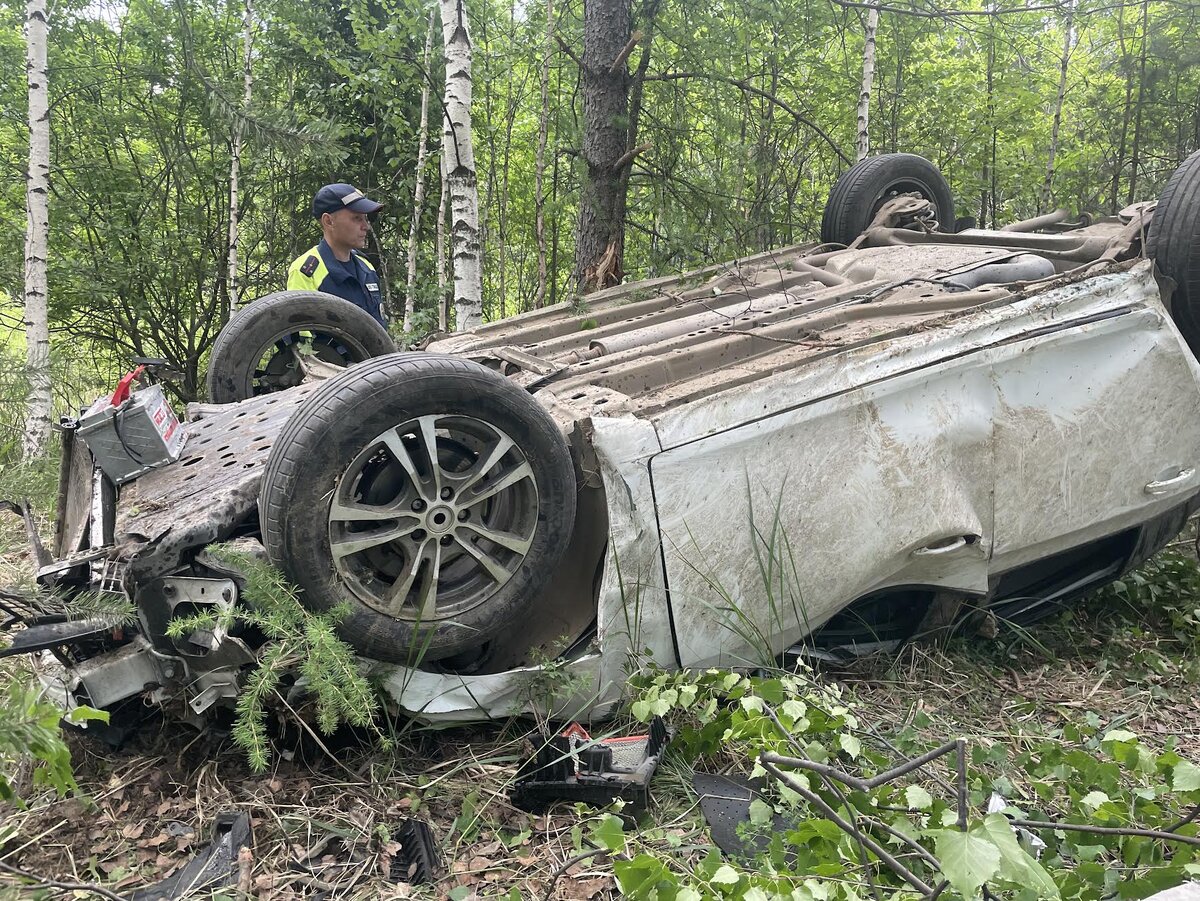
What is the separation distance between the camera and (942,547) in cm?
283

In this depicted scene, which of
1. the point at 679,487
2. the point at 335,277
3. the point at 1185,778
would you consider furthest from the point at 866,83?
the point at 1185,778

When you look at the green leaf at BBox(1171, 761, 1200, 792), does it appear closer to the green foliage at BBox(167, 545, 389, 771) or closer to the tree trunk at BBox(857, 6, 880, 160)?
the green foliage at BBox(167, 545, 389, 771)

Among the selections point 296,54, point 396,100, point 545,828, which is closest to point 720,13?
point 396,100

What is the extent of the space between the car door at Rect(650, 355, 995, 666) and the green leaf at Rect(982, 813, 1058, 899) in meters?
1.18

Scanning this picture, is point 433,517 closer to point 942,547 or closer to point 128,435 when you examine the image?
point 128,435

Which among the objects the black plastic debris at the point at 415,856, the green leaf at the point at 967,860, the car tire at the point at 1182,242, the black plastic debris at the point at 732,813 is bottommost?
the black plastic debris at the point at 732,813

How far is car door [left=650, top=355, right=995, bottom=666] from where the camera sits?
8.29ft

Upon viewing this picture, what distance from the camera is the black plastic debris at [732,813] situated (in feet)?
6.75

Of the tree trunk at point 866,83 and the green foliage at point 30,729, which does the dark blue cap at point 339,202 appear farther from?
the tree trunk at point 866,83

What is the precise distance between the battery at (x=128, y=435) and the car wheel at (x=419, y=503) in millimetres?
767

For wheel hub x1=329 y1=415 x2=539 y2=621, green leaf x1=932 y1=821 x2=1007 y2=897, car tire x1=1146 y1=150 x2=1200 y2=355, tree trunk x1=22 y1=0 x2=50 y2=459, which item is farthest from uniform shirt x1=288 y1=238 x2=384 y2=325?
green leaf x1=932 y1=821 x2=1007 y2=897

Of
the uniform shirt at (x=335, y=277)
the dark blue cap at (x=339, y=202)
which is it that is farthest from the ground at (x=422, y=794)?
the dark blue cap at (x=339, y=202)

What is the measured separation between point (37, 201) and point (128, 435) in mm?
4570

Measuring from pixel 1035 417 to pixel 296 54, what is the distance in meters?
9.69
